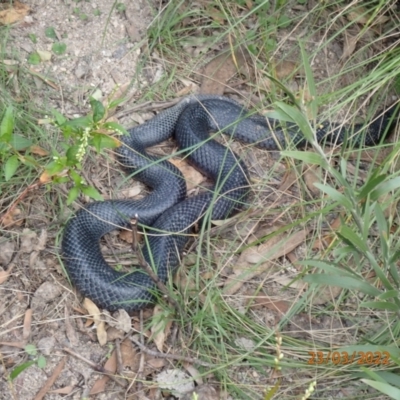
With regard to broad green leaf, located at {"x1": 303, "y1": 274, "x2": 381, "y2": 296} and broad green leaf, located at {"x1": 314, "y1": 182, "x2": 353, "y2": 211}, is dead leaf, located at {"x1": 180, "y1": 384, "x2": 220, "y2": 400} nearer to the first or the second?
broad green leaf, located at {"x1": 303, "y1": 274, "x2": 381, "y2": 296}

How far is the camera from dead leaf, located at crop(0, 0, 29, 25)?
Answer: 5199mm

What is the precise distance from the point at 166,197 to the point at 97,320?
42.3 inches

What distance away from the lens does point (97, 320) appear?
4.07m

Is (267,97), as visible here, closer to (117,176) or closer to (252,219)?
(252,219)

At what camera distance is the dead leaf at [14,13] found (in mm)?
5199

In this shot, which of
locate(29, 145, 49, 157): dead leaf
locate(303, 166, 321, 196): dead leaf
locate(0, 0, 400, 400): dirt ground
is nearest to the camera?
locate(0, 0, 400, 400): dirt ground

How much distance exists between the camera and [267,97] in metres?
4.88

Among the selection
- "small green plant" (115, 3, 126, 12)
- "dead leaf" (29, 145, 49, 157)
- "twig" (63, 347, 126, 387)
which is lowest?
"twig" (63, 347, 126, 387)

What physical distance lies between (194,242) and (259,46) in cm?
165

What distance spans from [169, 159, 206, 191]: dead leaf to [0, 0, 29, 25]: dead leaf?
1578 millimetres

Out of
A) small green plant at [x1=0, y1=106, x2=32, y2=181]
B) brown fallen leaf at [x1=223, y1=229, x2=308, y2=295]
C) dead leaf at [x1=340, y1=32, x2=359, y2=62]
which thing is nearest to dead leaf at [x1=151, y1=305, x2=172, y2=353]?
brown fallen leaf at [x1=223, y1=229, x2=308, y2=295]

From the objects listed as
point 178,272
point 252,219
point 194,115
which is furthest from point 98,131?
point 194,115

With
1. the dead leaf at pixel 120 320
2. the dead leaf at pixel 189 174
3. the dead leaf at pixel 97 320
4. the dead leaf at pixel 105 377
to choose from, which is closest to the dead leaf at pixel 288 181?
the dead leaf at pixel 189 174

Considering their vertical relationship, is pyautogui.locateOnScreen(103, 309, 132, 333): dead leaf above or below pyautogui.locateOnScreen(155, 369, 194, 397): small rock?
above
